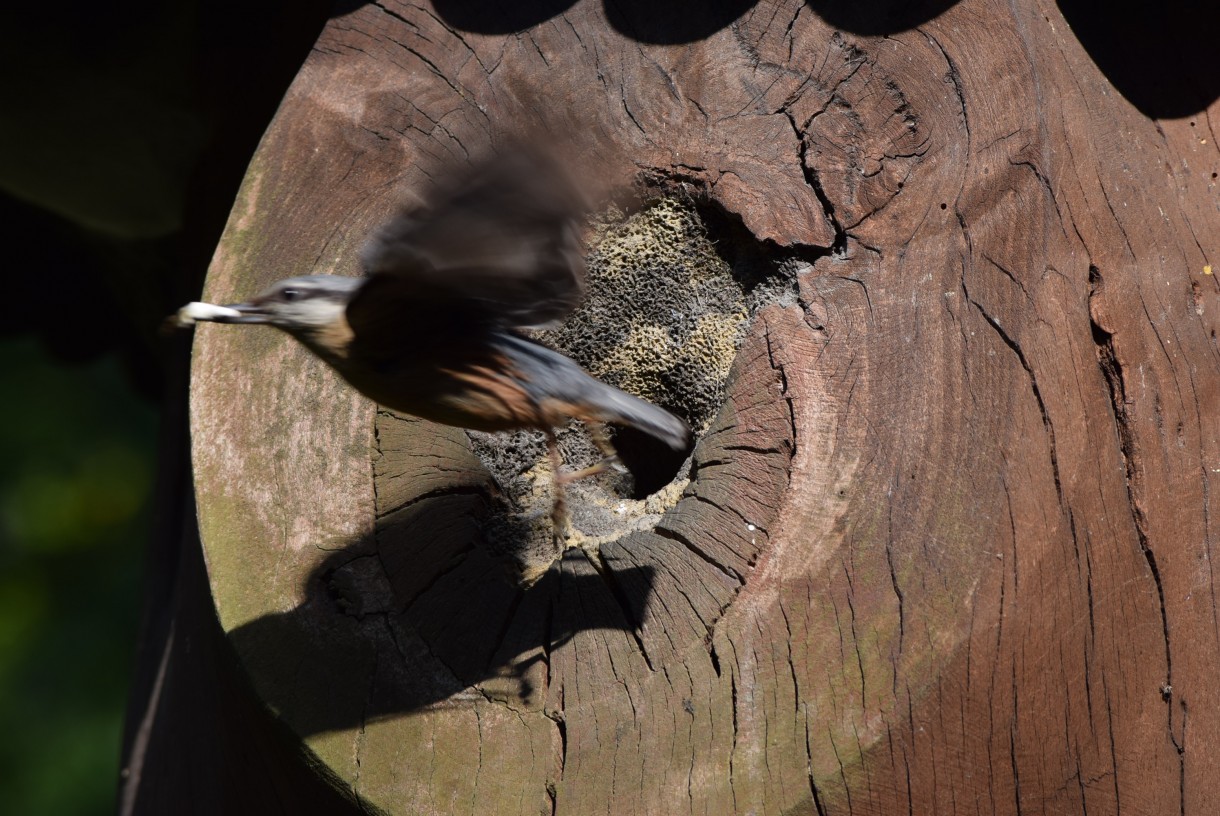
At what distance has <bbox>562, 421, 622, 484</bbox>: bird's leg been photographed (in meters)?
2.21

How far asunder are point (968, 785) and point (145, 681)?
7.35 ft

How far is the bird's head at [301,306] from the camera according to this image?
72.1 inches

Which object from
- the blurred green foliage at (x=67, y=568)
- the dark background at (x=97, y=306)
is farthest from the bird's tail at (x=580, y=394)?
the blurred green foliage at (x=67, y=568)

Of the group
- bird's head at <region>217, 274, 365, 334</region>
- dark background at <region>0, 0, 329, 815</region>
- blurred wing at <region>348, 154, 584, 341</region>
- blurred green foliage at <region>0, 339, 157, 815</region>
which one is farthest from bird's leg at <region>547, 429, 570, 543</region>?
blurred green foliage at <region>0, 339, 157, 815</region>

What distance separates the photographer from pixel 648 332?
2230mm

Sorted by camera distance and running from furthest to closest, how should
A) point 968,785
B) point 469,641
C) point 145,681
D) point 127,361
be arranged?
point 127,361 → point 145,681 → point 469,641 → point 968,785

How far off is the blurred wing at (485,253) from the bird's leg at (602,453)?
447mm

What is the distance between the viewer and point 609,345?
228cm

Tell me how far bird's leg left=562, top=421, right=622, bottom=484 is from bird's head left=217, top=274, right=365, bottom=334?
1.88ft

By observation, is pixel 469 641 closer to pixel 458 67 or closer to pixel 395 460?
pixel 395 460

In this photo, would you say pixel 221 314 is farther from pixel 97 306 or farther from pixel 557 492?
pixel 97 306

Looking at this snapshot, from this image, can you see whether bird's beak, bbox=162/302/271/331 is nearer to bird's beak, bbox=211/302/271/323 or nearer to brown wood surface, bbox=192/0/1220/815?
bird's beak, bbox=211/302/271/323

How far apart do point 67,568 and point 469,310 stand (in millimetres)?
4487

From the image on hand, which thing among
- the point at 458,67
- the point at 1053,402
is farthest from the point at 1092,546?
the point at 458,67
